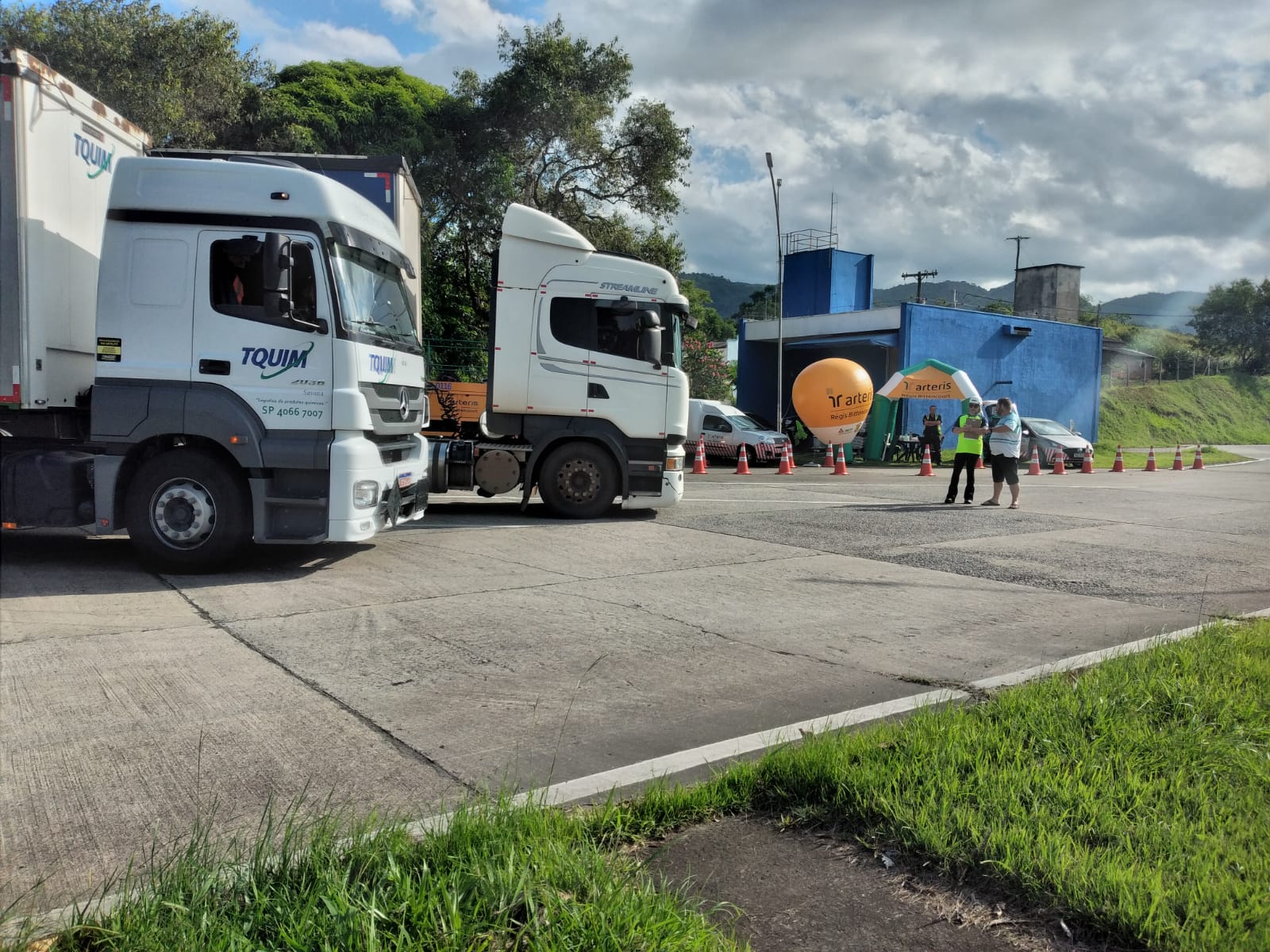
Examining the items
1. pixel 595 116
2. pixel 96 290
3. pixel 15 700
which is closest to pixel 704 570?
pixel 15 700

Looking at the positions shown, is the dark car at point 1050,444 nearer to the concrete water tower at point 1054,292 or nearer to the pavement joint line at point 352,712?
the concrete water tower at point 1054,292

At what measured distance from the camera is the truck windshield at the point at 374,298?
7.90 meters

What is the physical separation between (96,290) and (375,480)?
307cm

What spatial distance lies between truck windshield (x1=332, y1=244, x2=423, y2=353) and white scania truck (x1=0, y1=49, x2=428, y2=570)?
2.1 inches

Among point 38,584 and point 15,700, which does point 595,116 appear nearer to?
point 38,584

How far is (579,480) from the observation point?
11789mm

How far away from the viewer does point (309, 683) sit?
16.9 ft

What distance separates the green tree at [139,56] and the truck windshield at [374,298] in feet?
47.7

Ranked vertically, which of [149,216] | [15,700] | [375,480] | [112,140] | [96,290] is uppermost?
[112,140]

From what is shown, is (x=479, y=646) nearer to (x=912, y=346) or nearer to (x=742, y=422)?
(x=742, y=422)

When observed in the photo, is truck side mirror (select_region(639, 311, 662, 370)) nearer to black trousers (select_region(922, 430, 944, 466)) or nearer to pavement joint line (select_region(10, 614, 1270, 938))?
pavement joint line (select_region(10, 614, 1270, 938))

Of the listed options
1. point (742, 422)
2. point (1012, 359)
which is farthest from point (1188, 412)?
point (742, 422)

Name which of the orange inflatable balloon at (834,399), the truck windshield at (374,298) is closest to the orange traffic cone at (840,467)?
the orange inflatable balloon at (834,399)

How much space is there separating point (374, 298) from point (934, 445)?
68.6 ft
